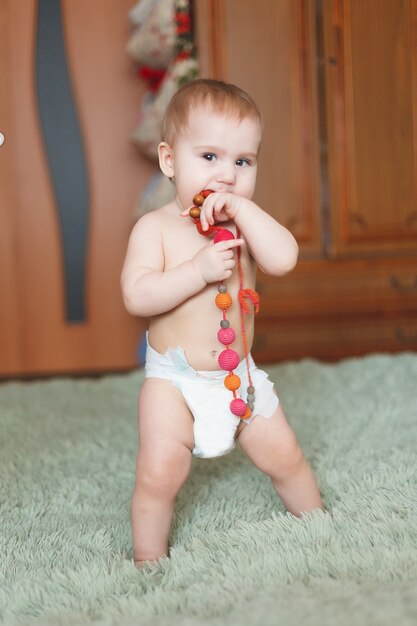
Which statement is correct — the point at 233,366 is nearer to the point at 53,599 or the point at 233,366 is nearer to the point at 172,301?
the point at 172,301

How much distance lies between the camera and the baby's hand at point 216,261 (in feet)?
2.95

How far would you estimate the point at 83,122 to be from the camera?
2.56 meters

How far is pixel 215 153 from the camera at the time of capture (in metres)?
0.94

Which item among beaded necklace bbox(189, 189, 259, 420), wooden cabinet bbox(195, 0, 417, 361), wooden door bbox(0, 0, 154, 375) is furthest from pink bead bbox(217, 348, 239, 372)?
wooden door bbox(0, 0, 154, 375)

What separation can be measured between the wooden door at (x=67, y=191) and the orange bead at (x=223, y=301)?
172 centimetres

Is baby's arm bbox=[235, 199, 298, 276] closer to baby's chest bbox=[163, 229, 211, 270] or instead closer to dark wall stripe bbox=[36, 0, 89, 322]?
baby's chest bbox=[163, 229, 211, 270]

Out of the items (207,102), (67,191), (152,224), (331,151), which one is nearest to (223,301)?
(152,224)

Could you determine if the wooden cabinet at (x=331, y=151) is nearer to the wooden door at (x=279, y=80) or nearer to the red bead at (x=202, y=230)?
the wooden door at (x=279, y=80)

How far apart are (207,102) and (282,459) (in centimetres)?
49

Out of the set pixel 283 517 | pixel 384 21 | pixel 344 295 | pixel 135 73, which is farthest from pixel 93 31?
pixel 283 517

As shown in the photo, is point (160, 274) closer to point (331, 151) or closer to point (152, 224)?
point (152, 224)

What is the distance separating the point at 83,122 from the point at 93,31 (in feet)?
1.06

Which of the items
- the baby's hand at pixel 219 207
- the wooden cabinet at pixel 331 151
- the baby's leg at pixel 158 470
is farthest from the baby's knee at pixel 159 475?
the wooden cabinet at pixel 331 151

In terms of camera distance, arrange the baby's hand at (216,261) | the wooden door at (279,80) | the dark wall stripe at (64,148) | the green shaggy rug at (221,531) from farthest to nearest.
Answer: the dark wall stripe at (64,148) < the wooden door at (279,80) < the baby's hand at (216,261) < the green shaggy rug at (221,531)
